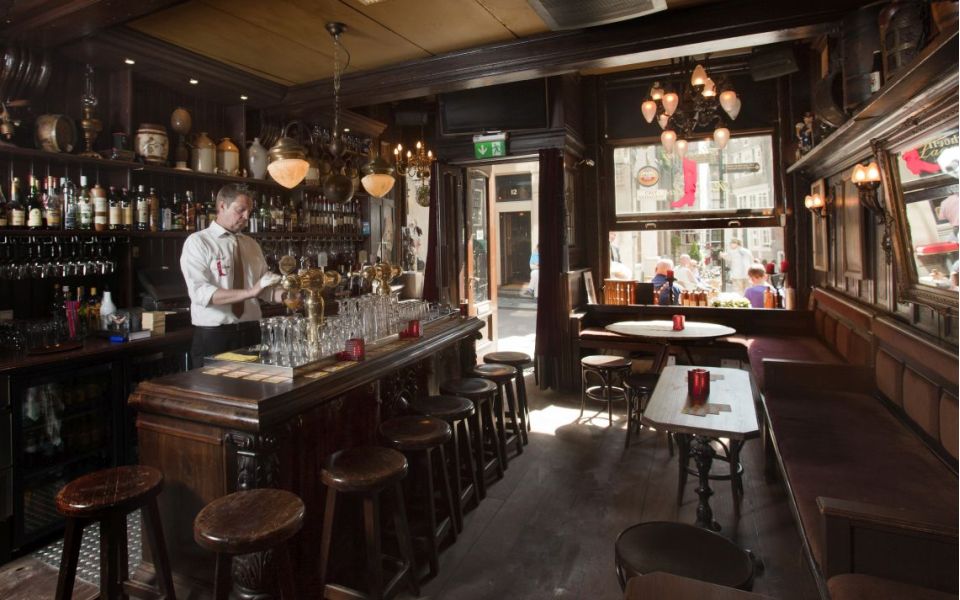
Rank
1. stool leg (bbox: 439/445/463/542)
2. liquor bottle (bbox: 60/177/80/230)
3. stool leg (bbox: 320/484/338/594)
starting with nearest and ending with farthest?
stool leg (bbox: 320/484/338/594) → stool leg (bbox: 439/445/463/542) → liquor bottle (bbox: 60/177/80/230)

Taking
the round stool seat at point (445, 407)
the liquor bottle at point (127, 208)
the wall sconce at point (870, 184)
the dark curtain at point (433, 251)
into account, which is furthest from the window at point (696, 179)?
the liquor bottle at point (127, 208)

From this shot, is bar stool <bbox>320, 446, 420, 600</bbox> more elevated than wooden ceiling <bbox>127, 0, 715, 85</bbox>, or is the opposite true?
wooden ceiling <bbox>127, 0, 715, 85</bbox>

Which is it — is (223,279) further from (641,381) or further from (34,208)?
(641,381)

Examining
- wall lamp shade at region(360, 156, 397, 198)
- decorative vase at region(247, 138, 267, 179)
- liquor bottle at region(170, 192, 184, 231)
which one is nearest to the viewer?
wall lamp shade at region(360, 156, 397, 198)

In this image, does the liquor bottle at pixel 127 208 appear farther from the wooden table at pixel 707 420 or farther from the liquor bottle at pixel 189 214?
the wooden table at pixel 707 420

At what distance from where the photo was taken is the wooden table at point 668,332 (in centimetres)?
506

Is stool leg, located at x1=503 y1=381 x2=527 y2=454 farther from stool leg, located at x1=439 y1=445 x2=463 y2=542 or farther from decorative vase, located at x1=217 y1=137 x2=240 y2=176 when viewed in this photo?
decorative vase, located at x1=217 y1=137 x2=240 y2=176

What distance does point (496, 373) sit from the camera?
4137 millimetres

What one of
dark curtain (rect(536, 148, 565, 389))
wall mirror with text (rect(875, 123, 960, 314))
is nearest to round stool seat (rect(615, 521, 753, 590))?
wall mirror with text (rect(875, 123, 960, 314))

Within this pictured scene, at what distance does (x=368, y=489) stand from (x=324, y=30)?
11.0 feet

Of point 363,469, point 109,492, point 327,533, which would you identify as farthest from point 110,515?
point 363,469

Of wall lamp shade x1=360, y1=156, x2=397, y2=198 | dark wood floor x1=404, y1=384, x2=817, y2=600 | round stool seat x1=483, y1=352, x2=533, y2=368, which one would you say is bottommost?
dark wood floor x1=404, y1=384, x2=817, y2=600

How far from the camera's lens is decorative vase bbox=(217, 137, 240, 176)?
5.12 meters

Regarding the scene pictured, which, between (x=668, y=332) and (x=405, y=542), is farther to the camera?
(x=668, y=332)
